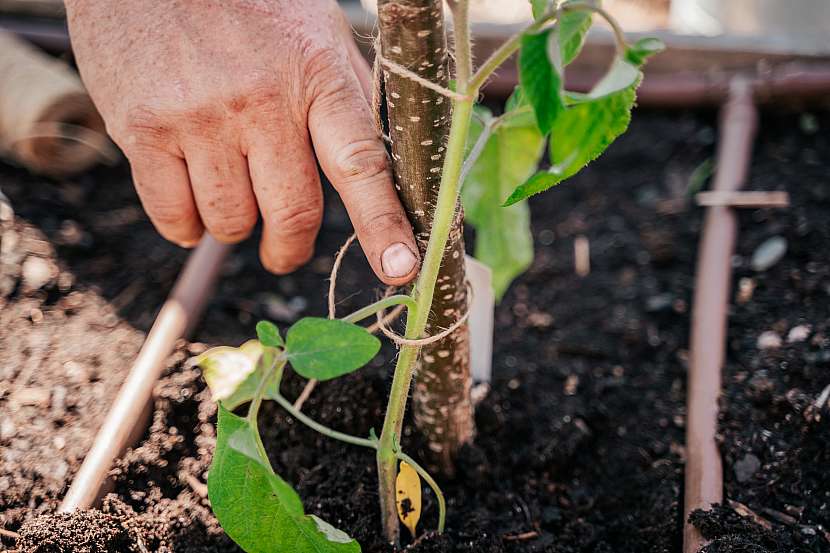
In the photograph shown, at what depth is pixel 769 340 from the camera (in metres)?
1.21

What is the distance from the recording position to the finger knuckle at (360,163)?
2.62 ft

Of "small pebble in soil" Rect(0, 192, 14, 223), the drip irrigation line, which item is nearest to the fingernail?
the drip irrigation line

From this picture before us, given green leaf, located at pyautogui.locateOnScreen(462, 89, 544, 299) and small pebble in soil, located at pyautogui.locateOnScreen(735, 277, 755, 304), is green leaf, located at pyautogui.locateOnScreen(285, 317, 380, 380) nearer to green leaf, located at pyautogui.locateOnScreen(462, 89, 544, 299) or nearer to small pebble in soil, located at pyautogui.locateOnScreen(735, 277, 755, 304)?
green leaf, located at pyautogui.locateOnScreen(462, 89, 544, 299)

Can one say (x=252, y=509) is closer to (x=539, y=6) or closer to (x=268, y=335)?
(x=268, y=335)

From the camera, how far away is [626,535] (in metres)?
0.99

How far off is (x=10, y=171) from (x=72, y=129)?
0.16 metres

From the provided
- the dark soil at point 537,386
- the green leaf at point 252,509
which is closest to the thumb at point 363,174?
the green leaf at point 252,509

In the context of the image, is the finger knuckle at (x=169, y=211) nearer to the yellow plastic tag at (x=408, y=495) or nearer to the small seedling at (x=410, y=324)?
the small seedling at (x=410, y=324)

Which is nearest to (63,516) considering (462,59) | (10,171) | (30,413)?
(30,413)

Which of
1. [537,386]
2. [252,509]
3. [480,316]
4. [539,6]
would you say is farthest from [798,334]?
[252,509]

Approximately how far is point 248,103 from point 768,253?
1004mm

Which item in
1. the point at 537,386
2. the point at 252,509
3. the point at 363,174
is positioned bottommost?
the point at 537,386

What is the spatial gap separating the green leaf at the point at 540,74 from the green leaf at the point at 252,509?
39 cm

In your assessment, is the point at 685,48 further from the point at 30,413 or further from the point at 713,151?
the point at 30,413
